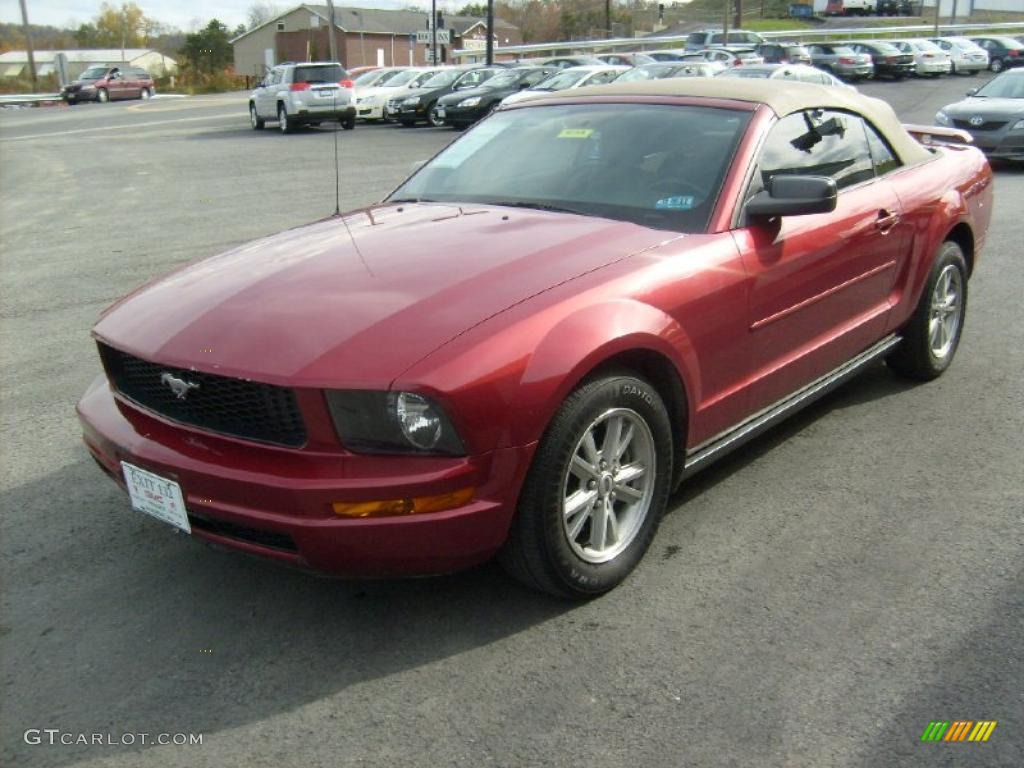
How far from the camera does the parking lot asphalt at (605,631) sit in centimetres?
263

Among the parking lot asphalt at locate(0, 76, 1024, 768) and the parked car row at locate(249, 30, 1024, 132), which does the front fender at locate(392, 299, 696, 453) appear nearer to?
the parking lot asphalt at locate(0, 76, 1024, 768)

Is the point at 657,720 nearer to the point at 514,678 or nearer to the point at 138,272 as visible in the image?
the point at 514,678

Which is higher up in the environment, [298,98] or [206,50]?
[206,50]

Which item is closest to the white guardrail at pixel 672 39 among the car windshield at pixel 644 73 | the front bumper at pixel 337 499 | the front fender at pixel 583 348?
the car windshield at pixel 644 73

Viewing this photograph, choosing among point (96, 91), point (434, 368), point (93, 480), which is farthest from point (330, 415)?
point (96, 91)

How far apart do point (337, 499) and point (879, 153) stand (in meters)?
3.43

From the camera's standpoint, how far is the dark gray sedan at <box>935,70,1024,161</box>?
14.9m

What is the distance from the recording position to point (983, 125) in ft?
49.9

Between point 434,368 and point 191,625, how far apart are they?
1190mm

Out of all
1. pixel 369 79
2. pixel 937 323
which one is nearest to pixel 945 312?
pixel 937 323

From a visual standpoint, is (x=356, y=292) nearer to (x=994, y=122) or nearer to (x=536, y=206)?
(x=536, y=206)

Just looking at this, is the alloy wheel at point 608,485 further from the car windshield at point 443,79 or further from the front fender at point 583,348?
the car windshield at point 443,79

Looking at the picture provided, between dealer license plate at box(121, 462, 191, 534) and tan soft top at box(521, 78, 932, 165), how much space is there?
2.65 m

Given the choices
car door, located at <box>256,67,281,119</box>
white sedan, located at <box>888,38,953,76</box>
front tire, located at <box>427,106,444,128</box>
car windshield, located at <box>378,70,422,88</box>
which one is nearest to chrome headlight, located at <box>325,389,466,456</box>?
front tire, located at <box>427,106,444,128</box>
